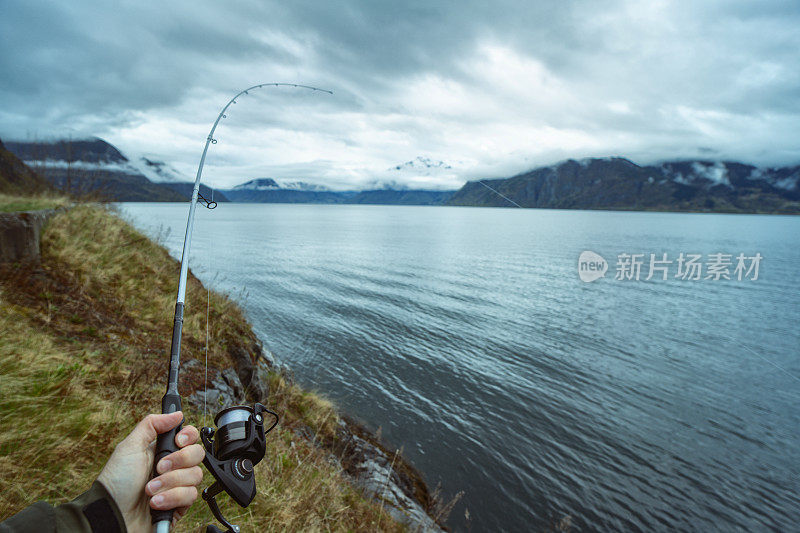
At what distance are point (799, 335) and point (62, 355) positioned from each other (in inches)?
1167

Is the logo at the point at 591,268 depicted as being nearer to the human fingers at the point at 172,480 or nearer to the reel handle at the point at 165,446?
the reel handle at the point at 165,446

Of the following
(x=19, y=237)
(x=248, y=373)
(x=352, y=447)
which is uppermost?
(x=19, y=237)

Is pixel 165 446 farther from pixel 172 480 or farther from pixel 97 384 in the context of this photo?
pixel 97 384

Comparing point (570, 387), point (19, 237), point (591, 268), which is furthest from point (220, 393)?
A: point (591, 268)

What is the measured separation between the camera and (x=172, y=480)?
1.90 metres

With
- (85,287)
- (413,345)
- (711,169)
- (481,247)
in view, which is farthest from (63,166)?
(711,169)

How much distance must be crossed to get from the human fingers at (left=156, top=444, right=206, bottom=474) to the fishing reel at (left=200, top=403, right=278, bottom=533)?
0.29 feet

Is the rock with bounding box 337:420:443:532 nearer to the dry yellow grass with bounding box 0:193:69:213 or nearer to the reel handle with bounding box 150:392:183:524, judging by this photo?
the reel handle with bounding box 150:392:183:524

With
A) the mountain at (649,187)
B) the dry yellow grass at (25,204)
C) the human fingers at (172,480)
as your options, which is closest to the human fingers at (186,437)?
the human fingers at (172,480)

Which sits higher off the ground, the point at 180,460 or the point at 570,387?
the point at 180,460

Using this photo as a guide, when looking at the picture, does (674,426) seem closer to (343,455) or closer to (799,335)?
(343,455)

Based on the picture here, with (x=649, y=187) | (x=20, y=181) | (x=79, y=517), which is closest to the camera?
(x=79, y=517)

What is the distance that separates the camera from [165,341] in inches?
282

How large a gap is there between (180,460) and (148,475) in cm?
28
